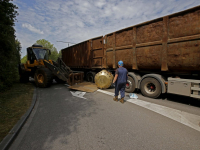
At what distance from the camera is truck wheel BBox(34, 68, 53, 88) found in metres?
7.14

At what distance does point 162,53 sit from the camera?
177 inches

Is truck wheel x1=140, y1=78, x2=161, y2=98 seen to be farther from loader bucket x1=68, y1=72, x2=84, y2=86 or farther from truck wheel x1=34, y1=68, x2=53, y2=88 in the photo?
truck wheel x1=34, y1=68, x2=53, y2=88

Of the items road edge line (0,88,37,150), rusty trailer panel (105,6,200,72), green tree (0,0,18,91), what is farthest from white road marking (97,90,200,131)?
green tree (0,0,18,91)

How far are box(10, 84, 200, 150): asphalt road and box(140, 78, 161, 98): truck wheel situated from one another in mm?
1201

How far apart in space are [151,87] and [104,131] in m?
3.54

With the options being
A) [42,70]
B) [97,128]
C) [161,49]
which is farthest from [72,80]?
[161,49]

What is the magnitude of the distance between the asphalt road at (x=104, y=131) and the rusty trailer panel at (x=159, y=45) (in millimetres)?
1936

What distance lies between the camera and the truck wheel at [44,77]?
7.14 meters

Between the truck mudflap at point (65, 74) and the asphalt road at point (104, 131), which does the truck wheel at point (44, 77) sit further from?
the asphalt road at point (104, 131)

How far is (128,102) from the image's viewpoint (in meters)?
4.55

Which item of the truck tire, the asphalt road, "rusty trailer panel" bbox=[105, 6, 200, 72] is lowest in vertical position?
the asphalt road

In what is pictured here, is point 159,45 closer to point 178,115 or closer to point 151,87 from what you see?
point 151,87

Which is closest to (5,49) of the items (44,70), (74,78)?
(44,70)

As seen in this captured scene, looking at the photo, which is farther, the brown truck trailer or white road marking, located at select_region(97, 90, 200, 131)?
the brown truck trailer
